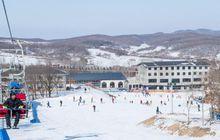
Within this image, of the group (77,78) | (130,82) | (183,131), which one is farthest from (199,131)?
(77,78)

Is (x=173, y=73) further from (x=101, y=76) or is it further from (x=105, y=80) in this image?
(x=101, y=76)

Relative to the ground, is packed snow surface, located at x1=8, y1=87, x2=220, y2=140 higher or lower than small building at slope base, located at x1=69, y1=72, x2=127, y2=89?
higher

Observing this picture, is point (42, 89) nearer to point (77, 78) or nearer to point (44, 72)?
point (44, 72)

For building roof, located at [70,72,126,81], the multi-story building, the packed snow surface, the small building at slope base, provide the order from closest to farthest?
the packed snow surface
the multi-story building
the small building at slope base
building roof, located at [70,72,126,81]

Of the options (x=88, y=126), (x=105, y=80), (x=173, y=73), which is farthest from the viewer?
(x=105, y=80)

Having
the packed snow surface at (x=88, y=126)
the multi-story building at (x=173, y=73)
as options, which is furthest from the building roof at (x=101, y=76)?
the packed snow surface at (x=88, y=126)

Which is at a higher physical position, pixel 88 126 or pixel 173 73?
pixel 88 126

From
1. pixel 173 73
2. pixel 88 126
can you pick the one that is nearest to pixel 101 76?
pixel 173 73

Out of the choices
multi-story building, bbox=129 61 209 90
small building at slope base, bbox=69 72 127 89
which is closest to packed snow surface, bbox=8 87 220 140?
multi-story building, bbox=129 61 209 90

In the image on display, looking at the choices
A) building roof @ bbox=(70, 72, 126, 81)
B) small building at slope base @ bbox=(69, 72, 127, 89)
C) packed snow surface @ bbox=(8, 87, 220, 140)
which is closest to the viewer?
packed snow surface @ bbox=(8, 87, 220, 140)

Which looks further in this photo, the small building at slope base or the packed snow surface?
the small building at slope base

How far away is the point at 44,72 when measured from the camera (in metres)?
81.4

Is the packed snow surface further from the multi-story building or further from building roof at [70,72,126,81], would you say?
building roof at [70,72,126,81]

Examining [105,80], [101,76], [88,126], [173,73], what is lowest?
[105,80]
